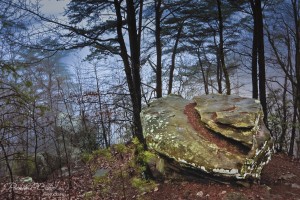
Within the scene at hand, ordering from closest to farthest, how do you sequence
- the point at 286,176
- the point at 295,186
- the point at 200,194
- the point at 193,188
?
the point at 200,194
the point at 193,188
the point at 295,186
the point at 286,176

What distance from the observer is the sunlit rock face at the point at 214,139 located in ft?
20.1

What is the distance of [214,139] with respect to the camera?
6.76 meters

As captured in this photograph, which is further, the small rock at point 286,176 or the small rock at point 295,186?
the small rock at point 286,176

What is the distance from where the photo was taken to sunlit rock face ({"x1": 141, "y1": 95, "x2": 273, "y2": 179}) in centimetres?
613

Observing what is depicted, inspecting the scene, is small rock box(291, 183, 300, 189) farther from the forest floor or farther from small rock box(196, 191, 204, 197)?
small rock box(196, 191, 204, 197)

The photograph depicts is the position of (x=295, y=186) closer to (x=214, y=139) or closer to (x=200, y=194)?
(x=214, y=139)

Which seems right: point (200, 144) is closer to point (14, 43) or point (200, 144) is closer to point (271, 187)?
point (271, 187)

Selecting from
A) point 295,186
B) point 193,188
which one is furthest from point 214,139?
point 295,186

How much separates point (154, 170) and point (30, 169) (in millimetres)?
7762

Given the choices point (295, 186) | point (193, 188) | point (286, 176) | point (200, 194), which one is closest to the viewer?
point (200, 194)

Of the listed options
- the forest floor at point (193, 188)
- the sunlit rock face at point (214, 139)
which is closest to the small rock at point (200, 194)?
the forest floor at point (193, 188)

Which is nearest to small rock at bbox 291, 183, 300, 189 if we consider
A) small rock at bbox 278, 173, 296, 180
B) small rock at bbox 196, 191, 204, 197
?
small rock at bbox 278, 173, 296, 180

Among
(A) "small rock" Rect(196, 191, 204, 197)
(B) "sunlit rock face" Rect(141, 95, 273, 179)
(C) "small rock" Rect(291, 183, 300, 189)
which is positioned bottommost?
(C) "small rock" Rect(291, 183, 300, 189)

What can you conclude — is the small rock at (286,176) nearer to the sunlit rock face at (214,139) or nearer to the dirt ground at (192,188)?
the dirt ground at (192,188)
